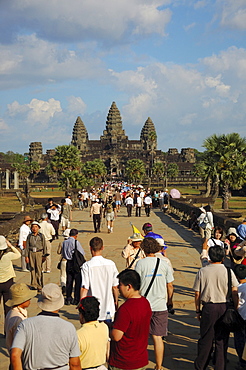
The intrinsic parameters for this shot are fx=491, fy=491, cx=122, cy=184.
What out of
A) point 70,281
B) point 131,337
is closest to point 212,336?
point 131,337

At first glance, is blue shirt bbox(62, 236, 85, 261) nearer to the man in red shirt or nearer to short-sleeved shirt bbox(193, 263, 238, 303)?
short-sleeved shirt bbox(193, 263, 238, 303)

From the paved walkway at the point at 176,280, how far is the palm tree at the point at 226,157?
928 cm

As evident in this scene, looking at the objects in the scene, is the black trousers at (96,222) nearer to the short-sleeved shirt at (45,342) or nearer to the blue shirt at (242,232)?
the blue shirt at (242,232)

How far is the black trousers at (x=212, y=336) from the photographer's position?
17.0 ft

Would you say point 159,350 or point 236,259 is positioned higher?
point 236,259

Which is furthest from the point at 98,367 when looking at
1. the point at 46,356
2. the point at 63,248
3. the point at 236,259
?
the point at 63,248

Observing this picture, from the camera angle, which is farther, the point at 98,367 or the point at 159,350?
the point at 159,350

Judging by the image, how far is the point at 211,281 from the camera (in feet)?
17.3

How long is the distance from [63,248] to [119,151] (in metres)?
155

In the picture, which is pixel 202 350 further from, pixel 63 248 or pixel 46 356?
pixel 63 248

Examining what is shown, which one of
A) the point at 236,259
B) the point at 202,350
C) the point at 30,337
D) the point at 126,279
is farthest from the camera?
the point at 236,259

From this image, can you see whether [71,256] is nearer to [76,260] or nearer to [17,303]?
[76,260]

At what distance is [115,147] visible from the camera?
16888 cm

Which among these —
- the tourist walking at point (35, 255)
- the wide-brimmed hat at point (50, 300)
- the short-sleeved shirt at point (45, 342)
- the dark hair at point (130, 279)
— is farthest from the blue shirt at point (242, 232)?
the short-sleeved shirt at point (45, 342)
